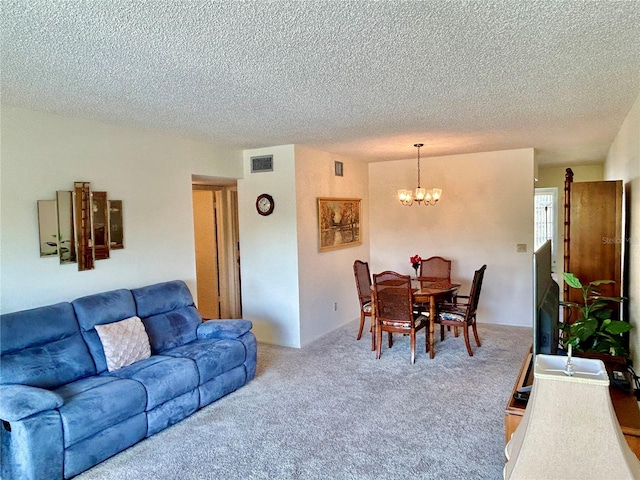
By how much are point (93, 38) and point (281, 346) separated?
3.89m

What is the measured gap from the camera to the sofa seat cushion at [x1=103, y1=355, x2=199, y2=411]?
9.89ft

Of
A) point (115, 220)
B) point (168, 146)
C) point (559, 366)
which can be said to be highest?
point (168, 146)

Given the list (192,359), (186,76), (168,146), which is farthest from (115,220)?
(186,76)

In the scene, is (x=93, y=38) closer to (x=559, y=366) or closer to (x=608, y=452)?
(x=559, y=366)

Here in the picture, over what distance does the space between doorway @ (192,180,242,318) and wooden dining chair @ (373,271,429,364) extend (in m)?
2.34

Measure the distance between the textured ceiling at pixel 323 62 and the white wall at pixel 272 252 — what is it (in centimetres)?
109

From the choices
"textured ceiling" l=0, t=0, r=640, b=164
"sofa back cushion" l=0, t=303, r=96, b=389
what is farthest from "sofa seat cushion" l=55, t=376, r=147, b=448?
"textured ceiling" l=0, t=0, r=640, b=164

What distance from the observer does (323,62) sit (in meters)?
2.28

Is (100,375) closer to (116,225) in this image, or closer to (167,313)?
(167,313)

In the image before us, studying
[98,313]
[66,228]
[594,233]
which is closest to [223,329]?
[98,313]

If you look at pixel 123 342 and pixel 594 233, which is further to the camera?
pixel 594 233

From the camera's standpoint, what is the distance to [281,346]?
511cm

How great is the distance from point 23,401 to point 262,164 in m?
3.41

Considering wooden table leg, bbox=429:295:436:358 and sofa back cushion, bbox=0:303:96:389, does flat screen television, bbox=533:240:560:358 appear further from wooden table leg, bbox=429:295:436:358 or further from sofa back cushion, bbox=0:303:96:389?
sofa back cushion, bbox=0:303:96:389
